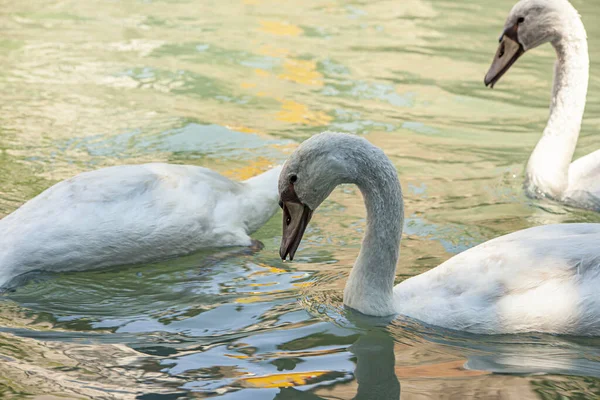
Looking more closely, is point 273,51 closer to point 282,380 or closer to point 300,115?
point 300,115

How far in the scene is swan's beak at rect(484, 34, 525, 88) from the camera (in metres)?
7.63

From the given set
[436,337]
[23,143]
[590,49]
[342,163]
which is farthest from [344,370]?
[590,49]

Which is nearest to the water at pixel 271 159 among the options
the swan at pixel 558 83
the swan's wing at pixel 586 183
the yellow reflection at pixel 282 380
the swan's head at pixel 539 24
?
the yellow reflection at pixel 282 380

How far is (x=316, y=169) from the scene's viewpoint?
480 centimetres

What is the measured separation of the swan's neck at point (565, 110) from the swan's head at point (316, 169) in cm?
294

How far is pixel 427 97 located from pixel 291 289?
207 inches

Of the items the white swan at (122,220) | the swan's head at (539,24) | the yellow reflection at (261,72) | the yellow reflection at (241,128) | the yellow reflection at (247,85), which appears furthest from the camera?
the yellow reflection at (261,72)

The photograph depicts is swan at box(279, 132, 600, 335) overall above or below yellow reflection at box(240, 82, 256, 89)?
above

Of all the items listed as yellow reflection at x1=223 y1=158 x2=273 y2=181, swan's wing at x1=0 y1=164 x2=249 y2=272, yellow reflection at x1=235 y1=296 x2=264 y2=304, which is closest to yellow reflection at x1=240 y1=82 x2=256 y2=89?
yellow reflection at x1=223 y1=158 x2=273 y2=181

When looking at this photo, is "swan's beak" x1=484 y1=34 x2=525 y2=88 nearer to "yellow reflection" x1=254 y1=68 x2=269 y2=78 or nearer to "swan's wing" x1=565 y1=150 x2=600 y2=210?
"swan's wing" x1=565 y1=150 x2=600 y2=210

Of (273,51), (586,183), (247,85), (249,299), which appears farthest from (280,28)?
(249,299)

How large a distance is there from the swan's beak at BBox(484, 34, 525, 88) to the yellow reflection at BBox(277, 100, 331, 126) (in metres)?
2.19

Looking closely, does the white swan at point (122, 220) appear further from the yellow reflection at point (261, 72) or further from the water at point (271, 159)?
the yellow reflection at point (261, 72)

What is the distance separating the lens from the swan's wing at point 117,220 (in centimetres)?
566
